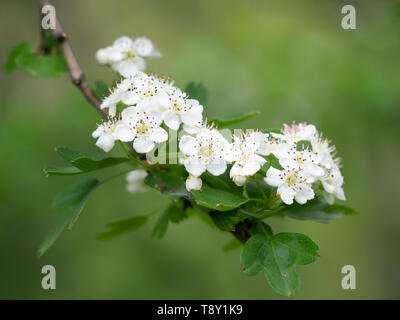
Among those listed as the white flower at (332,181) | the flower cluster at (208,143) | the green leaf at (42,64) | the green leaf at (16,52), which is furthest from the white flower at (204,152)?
the green leaf at (16,52)

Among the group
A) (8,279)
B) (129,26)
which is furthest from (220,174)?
(129,26)

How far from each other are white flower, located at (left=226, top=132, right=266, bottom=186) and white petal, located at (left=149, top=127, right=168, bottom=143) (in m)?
0.19

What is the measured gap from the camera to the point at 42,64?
5.94 ft

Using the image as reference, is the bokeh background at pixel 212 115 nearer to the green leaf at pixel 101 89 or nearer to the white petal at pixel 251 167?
the green leaf at pixel 101 89

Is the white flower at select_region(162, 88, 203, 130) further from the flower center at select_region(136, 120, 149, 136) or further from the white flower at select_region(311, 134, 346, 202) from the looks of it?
the white flower at select_region(311, 134, 346, 202)

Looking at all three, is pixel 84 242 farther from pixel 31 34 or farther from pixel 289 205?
pixel 289 205

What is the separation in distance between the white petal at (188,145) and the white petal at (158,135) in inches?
2.2

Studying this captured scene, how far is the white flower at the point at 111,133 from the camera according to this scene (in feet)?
4.18

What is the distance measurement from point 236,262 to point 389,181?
4.81 feet

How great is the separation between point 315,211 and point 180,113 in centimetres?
52

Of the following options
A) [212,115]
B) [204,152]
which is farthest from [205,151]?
[212,115]

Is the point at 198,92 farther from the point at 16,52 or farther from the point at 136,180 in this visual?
the point at 16,52

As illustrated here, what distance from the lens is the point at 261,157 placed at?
1.27 metres

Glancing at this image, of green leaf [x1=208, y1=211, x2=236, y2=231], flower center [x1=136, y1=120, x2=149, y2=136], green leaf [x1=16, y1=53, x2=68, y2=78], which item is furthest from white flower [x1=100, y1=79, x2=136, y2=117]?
green leaf [x1=16, y1=53, x2=68, y2=78]
